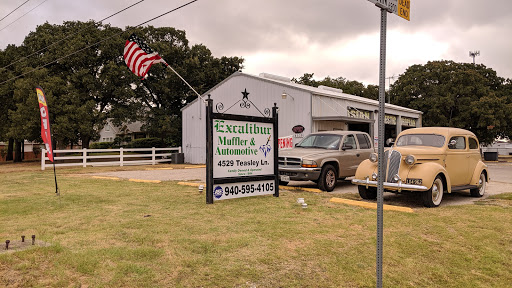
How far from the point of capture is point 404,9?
10.1 feet

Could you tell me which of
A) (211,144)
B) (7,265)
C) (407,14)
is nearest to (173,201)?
(211,144)

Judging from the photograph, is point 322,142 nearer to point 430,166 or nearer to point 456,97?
point 430,166

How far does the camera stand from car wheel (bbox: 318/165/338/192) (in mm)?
11023

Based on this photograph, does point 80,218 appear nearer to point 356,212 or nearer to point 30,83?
point 356,212

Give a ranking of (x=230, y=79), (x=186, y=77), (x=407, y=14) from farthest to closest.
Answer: (x=186, y=77) < (x=230, y=79) < (x=407, y=14)

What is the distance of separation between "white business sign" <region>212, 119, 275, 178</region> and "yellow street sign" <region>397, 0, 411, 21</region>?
5730 mm

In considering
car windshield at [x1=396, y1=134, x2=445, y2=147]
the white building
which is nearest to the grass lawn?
car windshield at [x1=396, y1=134, x2=445, y2=147]

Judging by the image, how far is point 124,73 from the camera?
2892cm

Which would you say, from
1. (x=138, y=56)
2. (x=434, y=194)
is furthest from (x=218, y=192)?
(x=138, y=56)

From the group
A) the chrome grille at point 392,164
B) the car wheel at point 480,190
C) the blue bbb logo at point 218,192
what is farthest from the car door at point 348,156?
the blue bbb logo at point 218,192

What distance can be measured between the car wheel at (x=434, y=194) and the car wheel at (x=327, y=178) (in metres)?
3.30

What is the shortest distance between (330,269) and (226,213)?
133 inches

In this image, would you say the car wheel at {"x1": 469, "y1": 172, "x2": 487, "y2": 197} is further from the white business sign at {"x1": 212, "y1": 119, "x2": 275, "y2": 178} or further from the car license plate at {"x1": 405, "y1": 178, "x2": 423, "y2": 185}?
→ the white business sign at {"x1": 212, "y1": 119, "x2": 275, "y2": 178}

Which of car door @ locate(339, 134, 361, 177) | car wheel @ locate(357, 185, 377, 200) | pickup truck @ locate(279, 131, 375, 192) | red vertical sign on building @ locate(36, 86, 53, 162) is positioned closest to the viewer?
red vertical sign on building @ locate(36, 86, 53, 162)
